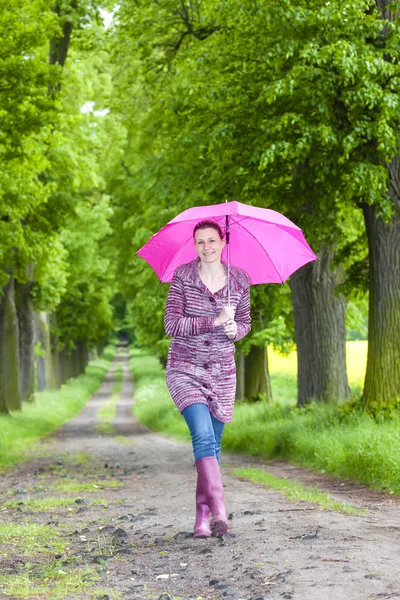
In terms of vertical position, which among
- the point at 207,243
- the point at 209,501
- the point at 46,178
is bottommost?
the point at 209,501

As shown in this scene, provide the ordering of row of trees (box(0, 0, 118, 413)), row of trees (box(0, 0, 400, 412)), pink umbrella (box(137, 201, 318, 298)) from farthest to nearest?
row of trees (box(0, 0, 118, 413)) < row of trees (box(0, 0, 400, 412)) < pink umbrella (box(137, 201, 318, 298))

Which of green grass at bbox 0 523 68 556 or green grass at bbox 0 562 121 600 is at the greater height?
green grass at bbox 0 562 121 600

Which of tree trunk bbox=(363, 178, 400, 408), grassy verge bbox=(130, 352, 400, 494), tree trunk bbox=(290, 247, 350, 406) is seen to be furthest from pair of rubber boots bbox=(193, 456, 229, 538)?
tree trunk bbox=(290, 247, 350, 406)

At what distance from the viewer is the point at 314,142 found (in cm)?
1252

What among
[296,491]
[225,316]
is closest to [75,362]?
[296,491]

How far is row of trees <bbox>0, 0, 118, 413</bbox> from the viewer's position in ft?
49.6

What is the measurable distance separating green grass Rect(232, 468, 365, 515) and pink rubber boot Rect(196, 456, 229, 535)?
151 centimetres

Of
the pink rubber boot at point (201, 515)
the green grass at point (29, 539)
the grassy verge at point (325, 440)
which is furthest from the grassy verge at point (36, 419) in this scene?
the pink rubber boot at point (201, 515)

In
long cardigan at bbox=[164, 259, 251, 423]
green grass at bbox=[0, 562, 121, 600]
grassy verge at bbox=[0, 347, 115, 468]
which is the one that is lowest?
grassy verge at bbox=[0, 347, 115, 468]

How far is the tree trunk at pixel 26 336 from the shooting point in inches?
1102

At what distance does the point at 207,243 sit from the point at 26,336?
23090mm

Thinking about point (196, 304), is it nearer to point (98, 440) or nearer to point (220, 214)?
point (220, 214)

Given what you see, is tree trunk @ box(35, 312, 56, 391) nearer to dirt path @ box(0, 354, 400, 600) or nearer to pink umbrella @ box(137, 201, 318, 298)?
dirt path @ box(0, 354, 400, 600)

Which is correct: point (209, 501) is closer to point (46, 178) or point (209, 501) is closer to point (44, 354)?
point (46, 178)
